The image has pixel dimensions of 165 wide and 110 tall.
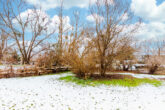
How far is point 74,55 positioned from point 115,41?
3.41m

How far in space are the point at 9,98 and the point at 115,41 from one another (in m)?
7.87

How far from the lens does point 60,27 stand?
754 inches

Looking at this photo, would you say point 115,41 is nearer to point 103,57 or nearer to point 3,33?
point 103,57

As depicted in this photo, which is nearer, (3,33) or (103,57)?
(103,57)

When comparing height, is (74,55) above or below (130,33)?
below

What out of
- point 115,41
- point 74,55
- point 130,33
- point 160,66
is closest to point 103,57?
point 115,41

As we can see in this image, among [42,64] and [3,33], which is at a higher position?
[3,33]

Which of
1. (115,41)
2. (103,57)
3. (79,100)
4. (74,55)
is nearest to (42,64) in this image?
(74,55)

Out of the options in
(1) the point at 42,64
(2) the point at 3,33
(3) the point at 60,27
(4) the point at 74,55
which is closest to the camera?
(4) the point at 74,55

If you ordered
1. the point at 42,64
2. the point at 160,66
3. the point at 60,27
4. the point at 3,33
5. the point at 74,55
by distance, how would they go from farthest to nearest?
the point at 3,33
the point at 60,27
the point at 160,66
the point at 42,64
the point at 74,55

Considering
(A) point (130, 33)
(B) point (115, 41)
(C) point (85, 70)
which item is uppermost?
(A) point (130, 33)

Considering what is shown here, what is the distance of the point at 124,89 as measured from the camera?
754 centimetres

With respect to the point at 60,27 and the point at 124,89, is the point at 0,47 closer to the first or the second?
the point at 60,27

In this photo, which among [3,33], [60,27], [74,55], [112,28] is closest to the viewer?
[74,55]
